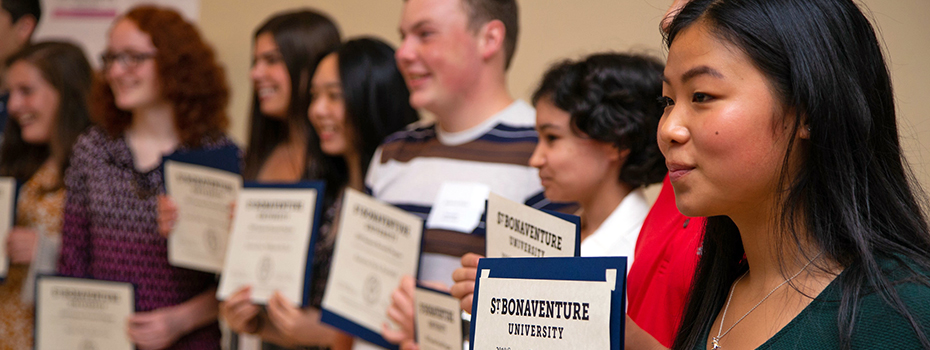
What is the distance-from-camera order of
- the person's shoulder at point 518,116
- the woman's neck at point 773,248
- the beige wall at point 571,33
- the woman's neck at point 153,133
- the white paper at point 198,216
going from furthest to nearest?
1. the woman's neck at point 153,133
2. the white paper at point 198,216
3. the person's shoulder at point 518,116
4. the beige wall at point 571,33
5. the woman's neck at point 773,248

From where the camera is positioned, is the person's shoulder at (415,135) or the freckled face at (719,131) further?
the person's shoulder at (415,135)

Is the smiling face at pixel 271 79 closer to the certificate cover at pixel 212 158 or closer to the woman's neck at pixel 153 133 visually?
the certificate cover at pixel 212 158

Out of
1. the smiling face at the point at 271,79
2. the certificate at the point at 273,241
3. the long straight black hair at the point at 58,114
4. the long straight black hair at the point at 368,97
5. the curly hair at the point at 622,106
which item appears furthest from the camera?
the long straight black hair at the point at 58,114

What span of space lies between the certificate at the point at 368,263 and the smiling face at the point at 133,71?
1384 mm

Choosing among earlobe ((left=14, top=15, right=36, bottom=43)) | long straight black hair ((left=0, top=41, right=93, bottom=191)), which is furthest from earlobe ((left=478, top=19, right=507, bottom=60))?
earlobe ((left=14, top=15, right=36, bottom=43))

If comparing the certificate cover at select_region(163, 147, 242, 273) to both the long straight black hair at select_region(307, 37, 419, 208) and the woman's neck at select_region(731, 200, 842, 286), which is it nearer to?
the long straight black hair at select_region(307, 37, 419, 208)

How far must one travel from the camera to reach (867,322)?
2.81ft

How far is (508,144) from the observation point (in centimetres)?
206

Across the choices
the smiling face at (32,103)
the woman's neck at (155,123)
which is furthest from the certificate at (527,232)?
the smiling face at (32,103)

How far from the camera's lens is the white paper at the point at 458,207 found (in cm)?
195

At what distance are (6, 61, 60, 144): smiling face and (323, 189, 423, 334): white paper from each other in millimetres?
2138

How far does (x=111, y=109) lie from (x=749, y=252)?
2861mm

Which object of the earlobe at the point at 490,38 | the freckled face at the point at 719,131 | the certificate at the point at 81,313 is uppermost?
the earlobe at the point at 490,38

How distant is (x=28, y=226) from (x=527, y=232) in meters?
2.91
